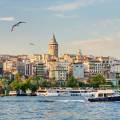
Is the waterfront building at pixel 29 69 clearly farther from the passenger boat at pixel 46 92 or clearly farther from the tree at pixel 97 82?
the passenger boat at pixel 46 92

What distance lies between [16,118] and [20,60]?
12012 cm

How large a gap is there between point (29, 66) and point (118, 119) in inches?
4267

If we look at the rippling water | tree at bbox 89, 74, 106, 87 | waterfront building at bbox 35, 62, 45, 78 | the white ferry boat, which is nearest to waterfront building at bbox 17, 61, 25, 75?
waterfront building at bbox 35, 62, 45, 78

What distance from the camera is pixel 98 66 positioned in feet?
463

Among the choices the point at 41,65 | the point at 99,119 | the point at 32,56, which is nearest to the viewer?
the point at 99,119

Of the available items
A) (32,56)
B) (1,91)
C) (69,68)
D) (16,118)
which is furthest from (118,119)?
(32,56)

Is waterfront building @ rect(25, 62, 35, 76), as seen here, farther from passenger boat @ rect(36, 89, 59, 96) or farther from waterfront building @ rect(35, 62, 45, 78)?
passenger boat @ rect(36, 89, 59, 96)

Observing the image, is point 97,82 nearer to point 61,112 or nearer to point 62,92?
point 62,92

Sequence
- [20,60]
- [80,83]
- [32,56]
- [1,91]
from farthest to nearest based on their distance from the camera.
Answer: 1. [32,56]
2. [20,60]
3. [80,83]
4. [1,91]

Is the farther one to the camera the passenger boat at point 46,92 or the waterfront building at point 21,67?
the waterfront building at point 21,67

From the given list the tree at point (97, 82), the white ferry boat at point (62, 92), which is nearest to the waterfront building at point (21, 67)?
the tree at point (97, 82)

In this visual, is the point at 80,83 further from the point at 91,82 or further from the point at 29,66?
the point at 29,66

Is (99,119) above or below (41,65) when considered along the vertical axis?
below

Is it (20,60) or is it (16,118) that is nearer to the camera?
(16,118)
